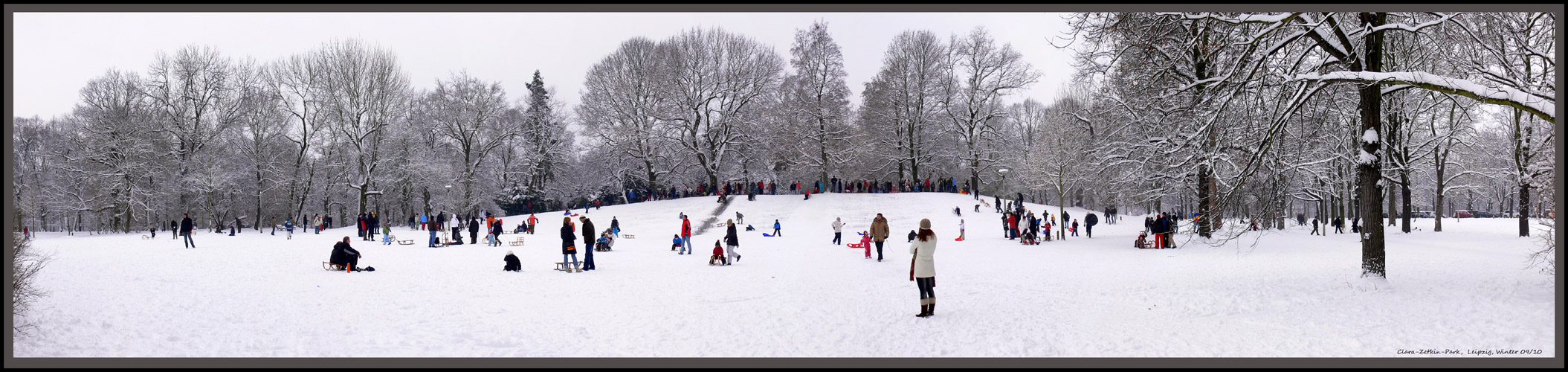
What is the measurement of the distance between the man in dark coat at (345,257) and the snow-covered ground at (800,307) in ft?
1.74

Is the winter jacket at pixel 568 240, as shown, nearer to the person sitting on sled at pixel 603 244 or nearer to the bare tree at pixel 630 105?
the person sitting on sled at pixel 603 244

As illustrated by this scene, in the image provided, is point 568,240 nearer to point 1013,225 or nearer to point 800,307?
point 800,307

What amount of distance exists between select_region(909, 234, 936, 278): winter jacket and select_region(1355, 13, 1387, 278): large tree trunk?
575 cm

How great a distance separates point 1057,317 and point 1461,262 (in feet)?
29.2

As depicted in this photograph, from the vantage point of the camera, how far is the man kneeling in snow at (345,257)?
45.9 ft

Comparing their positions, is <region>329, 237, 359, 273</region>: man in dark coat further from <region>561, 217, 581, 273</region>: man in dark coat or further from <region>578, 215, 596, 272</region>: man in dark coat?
<region>578, 215, 596, 272</region>: man in dark coat

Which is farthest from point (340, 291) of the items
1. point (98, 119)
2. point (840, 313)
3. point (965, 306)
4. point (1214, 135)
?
point (98, 119)

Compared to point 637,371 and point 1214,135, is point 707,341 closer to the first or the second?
point 637,371

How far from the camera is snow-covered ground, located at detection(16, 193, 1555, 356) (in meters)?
6.73

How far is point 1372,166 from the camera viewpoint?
9312mm

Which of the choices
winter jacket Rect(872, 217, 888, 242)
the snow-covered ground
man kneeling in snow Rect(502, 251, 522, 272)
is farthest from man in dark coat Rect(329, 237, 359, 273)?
winter jacket Rect(872, 217, 888, 242)

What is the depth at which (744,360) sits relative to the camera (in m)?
5.99

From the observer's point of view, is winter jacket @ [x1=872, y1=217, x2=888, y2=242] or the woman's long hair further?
winter jacket @ [x1=872, y1=217, x2=888, y2=242]

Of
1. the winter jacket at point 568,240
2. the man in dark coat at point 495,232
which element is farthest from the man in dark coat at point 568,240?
the man in dark coat at point 495,232
